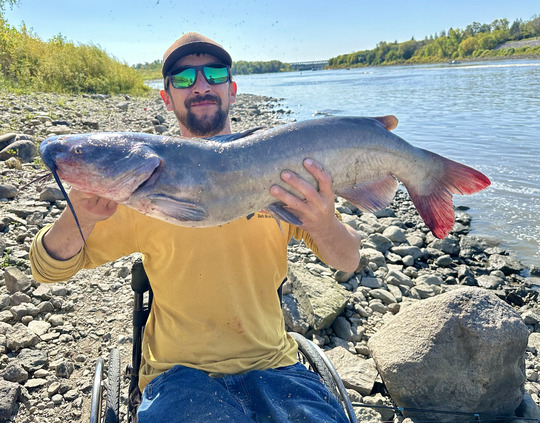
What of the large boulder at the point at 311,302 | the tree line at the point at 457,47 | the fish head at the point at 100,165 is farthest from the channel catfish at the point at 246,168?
the tree line at the point at 457,47

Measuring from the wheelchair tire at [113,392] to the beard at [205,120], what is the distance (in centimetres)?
172

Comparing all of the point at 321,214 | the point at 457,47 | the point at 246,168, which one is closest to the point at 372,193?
the point at 321,214

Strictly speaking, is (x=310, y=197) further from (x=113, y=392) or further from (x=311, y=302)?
(x=311, y=302)

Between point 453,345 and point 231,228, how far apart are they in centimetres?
212

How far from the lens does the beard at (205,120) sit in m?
3.05

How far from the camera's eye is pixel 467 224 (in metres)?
7.88

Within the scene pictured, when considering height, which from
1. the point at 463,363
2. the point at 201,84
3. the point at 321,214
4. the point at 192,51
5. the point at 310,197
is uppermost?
the point at 192,51

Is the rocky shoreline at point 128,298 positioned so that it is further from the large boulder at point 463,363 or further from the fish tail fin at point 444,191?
the fish tail fin at point 444,191

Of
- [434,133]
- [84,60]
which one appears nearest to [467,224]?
[434,133]

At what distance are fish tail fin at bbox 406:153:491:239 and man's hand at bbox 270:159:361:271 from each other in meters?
0.47

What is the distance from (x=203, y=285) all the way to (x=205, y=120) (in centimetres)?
140

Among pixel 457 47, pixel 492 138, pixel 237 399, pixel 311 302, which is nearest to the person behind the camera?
pixel 237 399

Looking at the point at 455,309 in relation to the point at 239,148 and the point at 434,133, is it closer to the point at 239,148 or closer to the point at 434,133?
the point at 239,148

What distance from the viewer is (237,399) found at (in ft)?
6.61
